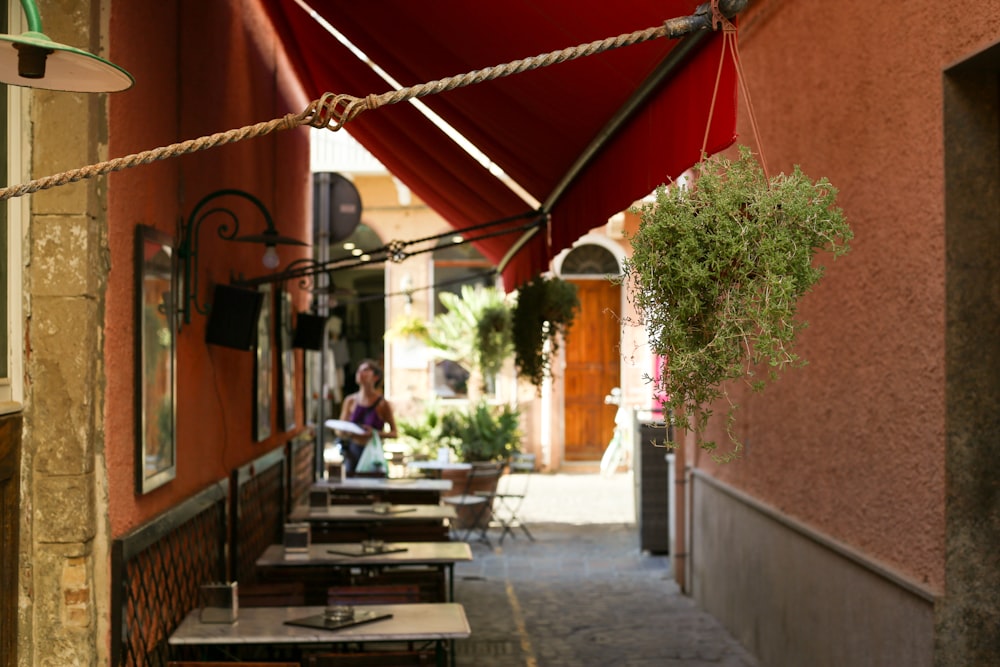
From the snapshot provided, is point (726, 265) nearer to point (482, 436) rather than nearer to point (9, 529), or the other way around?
point (9, 529)

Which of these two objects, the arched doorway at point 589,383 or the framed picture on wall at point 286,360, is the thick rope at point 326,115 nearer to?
the framed picture on wall at point 286,360

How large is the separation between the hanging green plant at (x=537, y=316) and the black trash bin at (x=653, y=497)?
2.82 m

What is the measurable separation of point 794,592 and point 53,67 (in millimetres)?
5210

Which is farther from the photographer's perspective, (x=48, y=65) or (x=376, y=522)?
(x=376, y=522)

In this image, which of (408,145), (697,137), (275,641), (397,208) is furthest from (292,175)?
(397,208)

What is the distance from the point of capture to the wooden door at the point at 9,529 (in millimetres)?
3756

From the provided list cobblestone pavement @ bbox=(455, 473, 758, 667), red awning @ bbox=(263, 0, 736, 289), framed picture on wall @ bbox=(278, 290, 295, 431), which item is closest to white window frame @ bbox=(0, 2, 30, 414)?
red awning @ bbox=(263, 0, 736, 289)

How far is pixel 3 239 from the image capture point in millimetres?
3832

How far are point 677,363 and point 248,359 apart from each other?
5.29 meters

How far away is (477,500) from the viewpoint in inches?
468

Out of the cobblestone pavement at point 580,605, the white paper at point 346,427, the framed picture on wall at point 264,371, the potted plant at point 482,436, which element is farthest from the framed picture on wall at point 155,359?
the potted plant at point 482,436

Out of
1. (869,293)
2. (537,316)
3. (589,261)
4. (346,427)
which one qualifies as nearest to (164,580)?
(869,293)

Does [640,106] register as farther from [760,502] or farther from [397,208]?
[397,208]

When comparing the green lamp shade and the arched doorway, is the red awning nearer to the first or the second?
the green lamp shade
